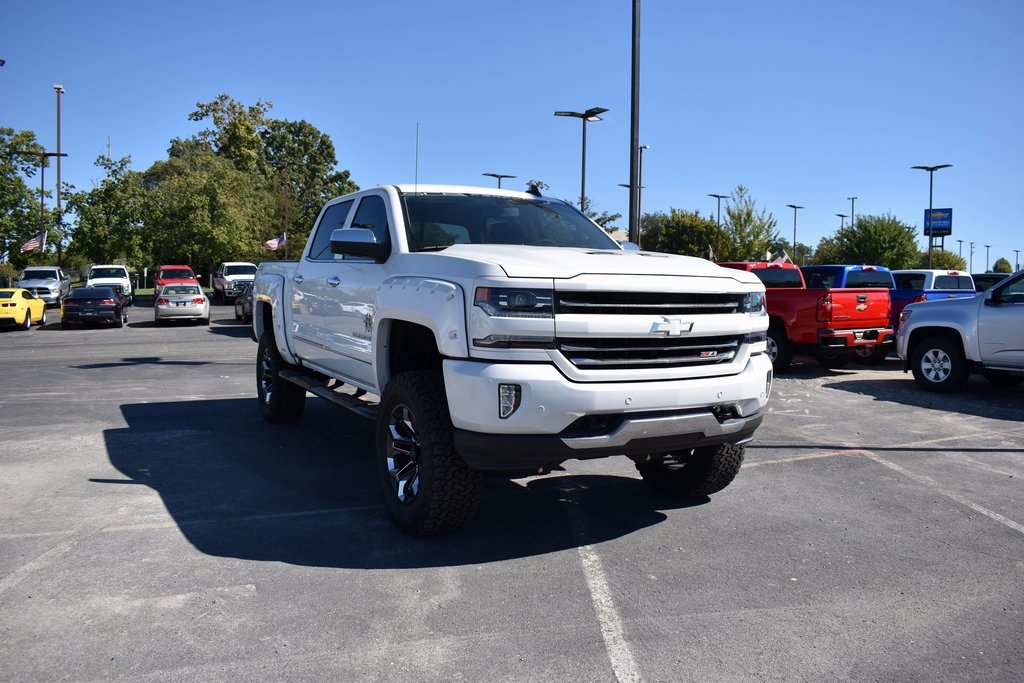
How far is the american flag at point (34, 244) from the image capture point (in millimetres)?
39675

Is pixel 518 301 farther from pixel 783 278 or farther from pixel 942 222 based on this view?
pixel 942 222

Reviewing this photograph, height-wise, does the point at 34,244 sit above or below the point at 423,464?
above

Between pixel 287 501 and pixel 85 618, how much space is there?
1.93 metres

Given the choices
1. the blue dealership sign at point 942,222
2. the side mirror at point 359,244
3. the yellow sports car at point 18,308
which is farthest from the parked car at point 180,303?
the blue dealership sign at point 942,222

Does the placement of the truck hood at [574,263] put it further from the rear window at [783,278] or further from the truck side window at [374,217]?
the rear window at [783,278]

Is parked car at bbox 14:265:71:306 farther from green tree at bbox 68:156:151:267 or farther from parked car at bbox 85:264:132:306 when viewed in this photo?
green tree at bbox 68:156:151:267

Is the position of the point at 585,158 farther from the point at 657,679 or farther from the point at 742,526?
the point at 657,679

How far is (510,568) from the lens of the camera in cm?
439

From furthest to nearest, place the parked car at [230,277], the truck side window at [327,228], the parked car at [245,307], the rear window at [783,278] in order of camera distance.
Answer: the parked car at [230,277] → the parked car at [245,307] → the rear window at [783,278] → the truck side window at [327,228]

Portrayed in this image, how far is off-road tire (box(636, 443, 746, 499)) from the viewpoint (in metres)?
5.36

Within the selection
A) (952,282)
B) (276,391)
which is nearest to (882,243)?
(952,282)

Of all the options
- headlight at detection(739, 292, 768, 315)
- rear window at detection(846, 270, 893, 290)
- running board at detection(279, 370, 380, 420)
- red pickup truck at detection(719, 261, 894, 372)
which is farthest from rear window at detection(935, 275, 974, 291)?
running board at detection(279, 370, 380, 420)

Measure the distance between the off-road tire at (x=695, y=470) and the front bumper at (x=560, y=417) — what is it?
35.0 inches

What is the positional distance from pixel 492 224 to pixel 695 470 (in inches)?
85.6
